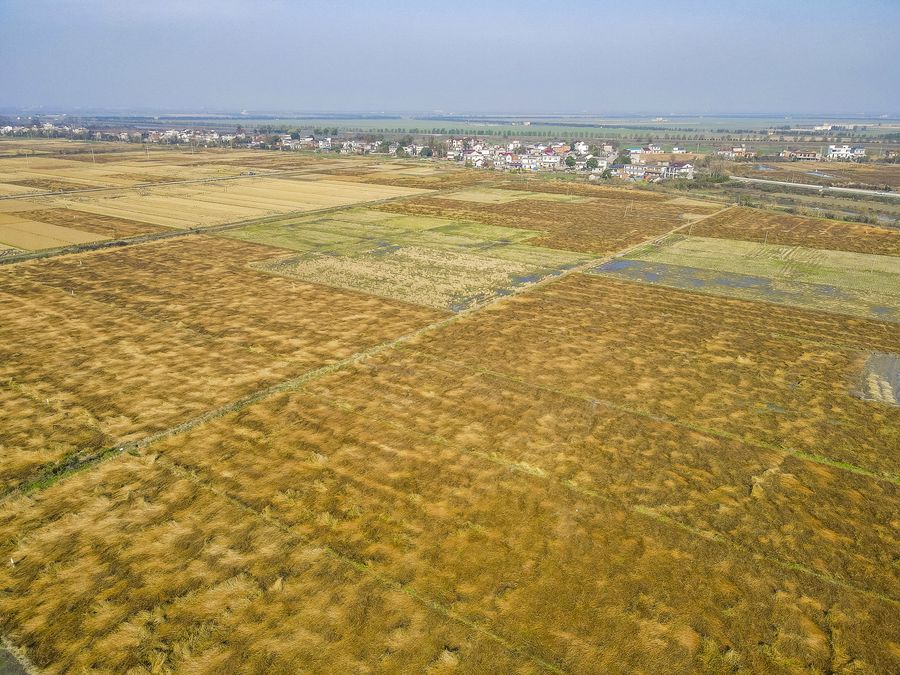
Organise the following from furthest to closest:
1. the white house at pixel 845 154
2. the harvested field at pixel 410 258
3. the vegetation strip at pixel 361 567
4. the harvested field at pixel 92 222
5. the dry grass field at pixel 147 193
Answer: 1. the white house at pixel 845 154
2. the dry grass field at pixel 147 193
3. the harvested field at pixel 92 222
4. the harvested field at pixel 410 258
5. the vegetation strip at pixel 361 567

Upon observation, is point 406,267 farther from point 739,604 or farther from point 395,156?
point 395,156

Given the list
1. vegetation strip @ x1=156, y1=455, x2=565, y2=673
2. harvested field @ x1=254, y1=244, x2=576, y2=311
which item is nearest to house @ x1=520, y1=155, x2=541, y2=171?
harvested field @ x1=254, y1=244, x2=576, y2=311

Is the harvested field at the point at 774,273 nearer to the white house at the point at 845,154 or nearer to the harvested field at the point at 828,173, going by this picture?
the harvested field at the point at 828,173

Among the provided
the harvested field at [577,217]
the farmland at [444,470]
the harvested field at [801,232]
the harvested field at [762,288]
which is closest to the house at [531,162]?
the harvested field at [577,217]

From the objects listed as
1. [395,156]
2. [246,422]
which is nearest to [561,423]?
[246,422]

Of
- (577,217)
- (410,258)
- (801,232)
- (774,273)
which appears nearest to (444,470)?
(410,258)

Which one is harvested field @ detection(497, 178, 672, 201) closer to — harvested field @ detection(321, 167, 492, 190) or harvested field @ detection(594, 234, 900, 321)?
harvested field @ detection(321, 167, 492, 190)
